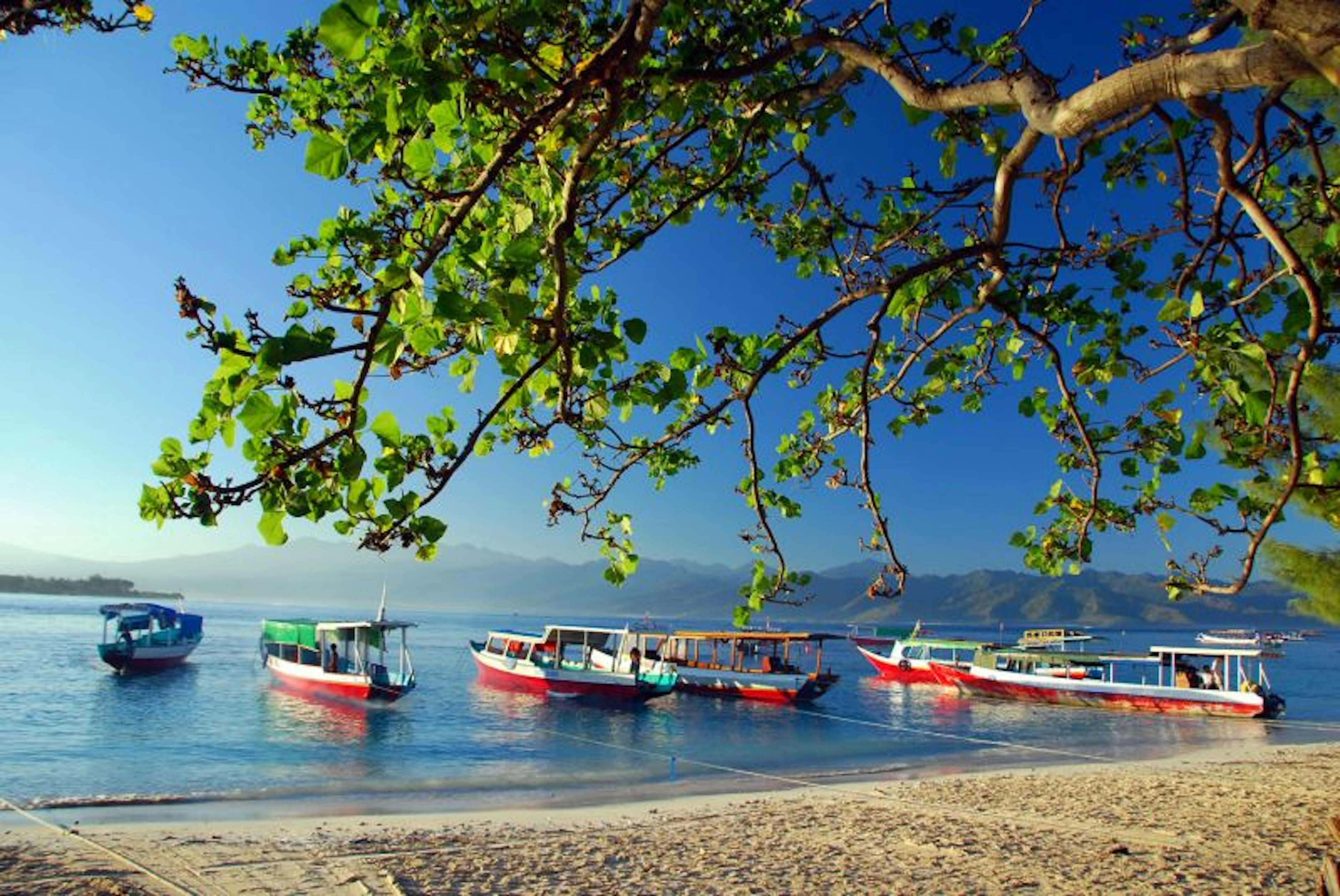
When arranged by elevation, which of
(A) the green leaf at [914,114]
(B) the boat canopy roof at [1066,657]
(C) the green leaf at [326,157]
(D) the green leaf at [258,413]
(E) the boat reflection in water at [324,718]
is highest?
(A) the green leaf at [914,114]

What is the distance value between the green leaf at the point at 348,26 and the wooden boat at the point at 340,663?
24807mm

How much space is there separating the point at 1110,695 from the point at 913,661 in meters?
14.3

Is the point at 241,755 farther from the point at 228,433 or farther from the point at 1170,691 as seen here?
the point at 1170,691

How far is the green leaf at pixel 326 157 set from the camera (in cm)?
216

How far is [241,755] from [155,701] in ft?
39.3

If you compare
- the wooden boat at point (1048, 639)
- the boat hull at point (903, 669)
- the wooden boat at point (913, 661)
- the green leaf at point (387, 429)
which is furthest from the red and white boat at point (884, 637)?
the green leaf at point (387, 429)

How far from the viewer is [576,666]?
1331 inches

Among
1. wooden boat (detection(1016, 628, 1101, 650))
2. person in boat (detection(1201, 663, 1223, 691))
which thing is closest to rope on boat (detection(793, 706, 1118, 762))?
person in boat (detection(1201, 663, 1223, 691))

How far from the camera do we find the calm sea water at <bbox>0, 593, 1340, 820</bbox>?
16250 millimetres

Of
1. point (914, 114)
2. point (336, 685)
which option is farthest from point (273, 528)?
point (336, 685)

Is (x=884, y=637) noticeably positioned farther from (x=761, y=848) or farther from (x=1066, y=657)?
(x=761, y=848)

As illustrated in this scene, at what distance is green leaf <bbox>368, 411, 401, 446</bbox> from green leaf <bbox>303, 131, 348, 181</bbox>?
0.68m

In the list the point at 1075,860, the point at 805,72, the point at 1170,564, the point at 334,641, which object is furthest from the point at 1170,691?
the point at 805,72

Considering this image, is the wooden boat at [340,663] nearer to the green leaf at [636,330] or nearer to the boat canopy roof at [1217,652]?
the green leaf at [636,330]
